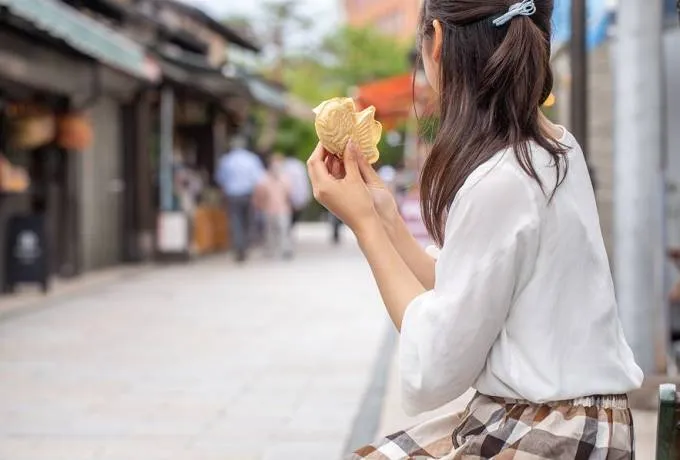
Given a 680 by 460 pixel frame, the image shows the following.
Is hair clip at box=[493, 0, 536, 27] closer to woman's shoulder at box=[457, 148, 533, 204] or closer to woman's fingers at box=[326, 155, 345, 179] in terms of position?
woman's shoulder at box=[457, 148, 533, 204]

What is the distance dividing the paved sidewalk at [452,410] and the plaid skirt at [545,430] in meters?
3.13

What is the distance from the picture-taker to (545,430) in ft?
6.15

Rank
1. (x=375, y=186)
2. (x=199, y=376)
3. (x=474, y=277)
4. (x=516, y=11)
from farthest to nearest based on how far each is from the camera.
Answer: (x=199, y=376) < (x=375, y=186) < (x=516, y=11) < (x=474, y=277)

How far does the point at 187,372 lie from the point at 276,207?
11513 millimetres

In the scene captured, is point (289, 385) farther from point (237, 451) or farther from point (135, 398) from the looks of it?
point (237, 451)

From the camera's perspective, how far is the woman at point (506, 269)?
6.00 ft

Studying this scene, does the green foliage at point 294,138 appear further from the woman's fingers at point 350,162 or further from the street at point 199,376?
the woman's fingers at point 350,162

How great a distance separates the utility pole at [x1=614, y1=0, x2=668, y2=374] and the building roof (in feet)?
56.5

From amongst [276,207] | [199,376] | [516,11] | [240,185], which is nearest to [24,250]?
[199,376]

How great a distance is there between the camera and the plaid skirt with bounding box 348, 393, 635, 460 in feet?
6.15

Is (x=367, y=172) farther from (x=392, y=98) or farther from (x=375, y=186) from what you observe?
(x=392, y=98)

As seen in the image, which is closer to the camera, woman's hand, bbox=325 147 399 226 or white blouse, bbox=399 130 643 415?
white blouse, bbox=399 130 643 415

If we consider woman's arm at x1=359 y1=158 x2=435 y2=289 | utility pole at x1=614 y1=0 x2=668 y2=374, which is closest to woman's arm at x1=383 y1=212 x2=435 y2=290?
woman's arm at x1=359 y1=158 x2=435 y2=289

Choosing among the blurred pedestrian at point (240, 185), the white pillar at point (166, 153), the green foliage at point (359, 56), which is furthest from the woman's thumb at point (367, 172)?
the green foliage at point (359, 56)
